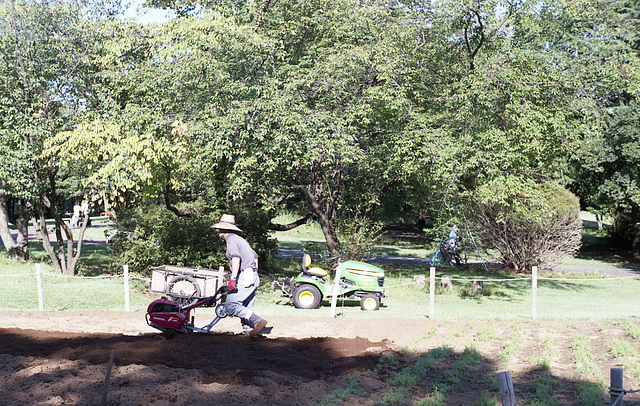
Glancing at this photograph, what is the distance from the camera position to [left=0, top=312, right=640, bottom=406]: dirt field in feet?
21.3

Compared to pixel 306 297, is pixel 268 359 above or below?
above

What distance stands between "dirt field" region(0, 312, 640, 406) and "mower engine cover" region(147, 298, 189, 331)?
28 cm

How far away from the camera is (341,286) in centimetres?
1425

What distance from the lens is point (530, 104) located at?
15.7 metres

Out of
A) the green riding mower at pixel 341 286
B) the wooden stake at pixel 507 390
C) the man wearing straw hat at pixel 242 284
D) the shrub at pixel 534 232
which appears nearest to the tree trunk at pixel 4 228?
the green riding mower at pixel 341 286

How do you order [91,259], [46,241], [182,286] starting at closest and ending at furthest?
[182,286] < [46,241] < [91,259]

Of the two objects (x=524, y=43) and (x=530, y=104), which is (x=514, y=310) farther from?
Answer: (x=524, y=43)

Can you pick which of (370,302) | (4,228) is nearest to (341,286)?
(370,302)

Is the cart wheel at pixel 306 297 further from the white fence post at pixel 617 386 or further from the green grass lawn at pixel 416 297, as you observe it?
the white fence post at pixel 617 386

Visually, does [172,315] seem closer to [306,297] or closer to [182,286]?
[182,286]

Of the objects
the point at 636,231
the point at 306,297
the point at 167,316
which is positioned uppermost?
the point at 167,316

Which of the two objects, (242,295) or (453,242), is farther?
(453,242)

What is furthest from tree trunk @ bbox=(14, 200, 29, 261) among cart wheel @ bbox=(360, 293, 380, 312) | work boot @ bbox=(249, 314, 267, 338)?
work boot @ bbox=(249, 314, 267, 338)

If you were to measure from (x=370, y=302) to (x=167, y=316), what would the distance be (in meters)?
6.01
